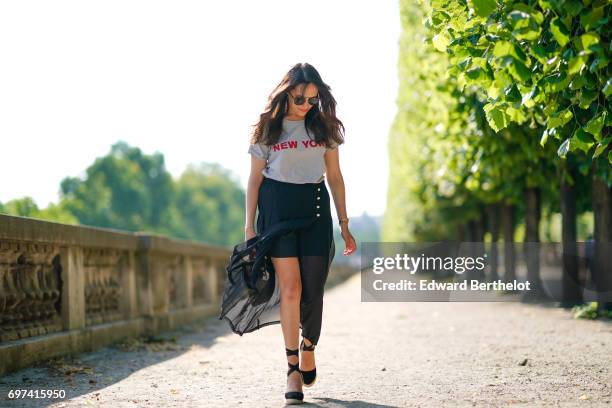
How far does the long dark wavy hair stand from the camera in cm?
598

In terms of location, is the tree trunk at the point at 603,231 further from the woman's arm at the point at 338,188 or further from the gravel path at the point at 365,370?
the woman's arm at the point at 338,188

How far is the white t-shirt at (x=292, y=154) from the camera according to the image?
19.7 feet

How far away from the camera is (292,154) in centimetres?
601

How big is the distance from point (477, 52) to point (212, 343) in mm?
6127

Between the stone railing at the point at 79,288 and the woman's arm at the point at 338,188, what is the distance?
2.83 metres

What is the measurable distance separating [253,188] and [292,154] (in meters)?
0.37

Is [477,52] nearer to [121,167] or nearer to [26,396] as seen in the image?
[26,396]

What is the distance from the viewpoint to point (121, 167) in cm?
7700

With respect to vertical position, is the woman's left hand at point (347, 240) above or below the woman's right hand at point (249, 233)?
below

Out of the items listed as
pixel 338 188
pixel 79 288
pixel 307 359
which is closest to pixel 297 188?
pixel 338 188

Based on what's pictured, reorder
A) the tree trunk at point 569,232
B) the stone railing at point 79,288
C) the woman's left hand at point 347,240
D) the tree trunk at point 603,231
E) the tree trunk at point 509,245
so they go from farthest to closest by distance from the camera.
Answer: the tree trunk at point 509,245, the tree trunk at point 569,232, the tree trunk at point 603,231, the stone railing at point 79,288, the woman's left hand at point 347,240

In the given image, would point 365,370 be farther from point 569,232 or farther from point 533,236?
point 533,236

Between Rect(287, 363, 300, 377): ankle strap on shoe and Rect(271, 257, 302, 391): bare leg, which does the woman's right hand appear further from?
Rect(287, 363, 300, 377): ankle strap on shoe

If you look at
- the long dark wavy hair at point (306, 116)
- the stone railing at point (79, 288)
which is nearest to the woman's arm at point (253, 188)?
the long dark wavy hair at point (306, 116)
